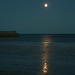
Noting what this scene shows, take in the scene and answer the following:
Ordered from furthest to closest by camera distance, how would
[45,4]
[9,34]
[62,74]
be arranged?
[9,34] < [45,4] < [62,74]

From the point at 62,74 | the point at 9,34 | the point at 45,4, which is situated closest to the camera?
the point at 62,74

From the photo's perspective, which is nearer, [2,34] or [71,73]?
[71,73]

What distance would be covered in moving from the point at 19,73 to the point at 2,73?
0.81 m

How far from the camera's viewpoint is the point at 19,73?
26.3ft

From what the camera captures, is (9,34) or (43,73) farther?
(9,34)

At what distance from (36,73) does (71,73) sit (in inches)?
66.4

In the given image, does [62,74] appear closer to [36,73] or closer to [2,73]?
[36,73]

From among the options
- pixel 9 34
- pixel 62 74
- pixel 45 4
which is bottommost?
pixel 62 74

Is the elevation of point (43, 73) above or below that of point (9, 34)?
below

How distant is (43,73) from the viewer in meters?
7.96

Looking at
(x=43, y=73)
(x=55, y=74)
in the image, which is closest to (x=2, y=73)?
(x=43, y=73)

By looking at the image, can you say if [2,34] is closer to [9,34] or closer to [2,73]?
[9,34]

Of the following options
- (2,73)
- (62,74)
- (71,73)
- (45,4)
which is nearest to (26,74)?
(2,73)

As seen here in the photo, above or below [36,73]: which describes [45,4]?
above
